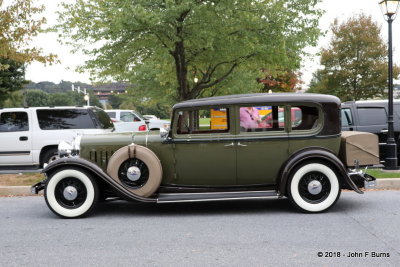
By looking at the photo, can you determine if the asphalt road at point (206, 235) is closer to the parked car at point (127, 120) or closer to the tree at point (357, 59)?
the parked car at point (127, 120)

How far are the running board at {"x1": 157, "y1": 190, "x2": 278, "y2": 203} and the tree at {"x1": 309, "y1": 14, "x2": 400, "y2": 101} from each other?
2388cm

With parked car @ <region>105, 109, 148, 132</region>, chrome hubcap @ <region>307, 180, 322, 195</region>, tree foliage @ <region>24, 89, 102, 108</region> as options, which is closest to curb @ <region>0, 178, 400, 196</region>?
chrome hubcap @ <region>307, 180, 322, 195</region>

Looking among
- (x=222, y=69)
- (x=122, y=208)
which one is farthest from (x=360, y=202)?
(x=222, y=69)

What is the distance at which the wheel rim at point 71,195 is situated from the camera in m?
6.04

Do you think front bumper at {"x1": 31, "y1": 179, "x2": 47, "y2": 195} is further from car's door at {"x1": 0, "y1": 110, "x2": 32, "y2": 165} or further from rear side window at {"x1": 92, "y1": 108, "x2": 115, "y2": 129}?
car's door at {"x1": 0, "y1": 110, "x2": 32, "y2": 165}

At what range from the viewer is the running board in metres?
5.95

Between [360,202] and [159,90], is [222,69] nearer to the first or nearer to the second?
[159,90]

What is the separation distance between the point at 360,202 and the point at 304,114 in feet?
5.91

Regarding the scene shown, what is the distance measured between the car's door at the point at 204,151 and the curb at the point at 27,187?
130 inches

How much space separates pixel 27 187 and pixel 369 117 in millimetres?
8084

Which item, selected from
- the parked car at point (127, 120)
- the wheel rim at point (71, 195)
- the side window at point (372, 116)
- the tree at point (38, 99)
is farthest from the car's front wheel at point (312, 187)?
the tree at point (38, 99)

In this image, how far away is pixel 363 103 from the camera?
1050 cm

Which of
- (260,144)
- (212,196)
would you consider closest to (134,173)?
(212,196)

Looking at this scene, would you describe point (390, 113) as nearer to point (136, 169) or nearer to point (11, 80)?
point (136, 169)
